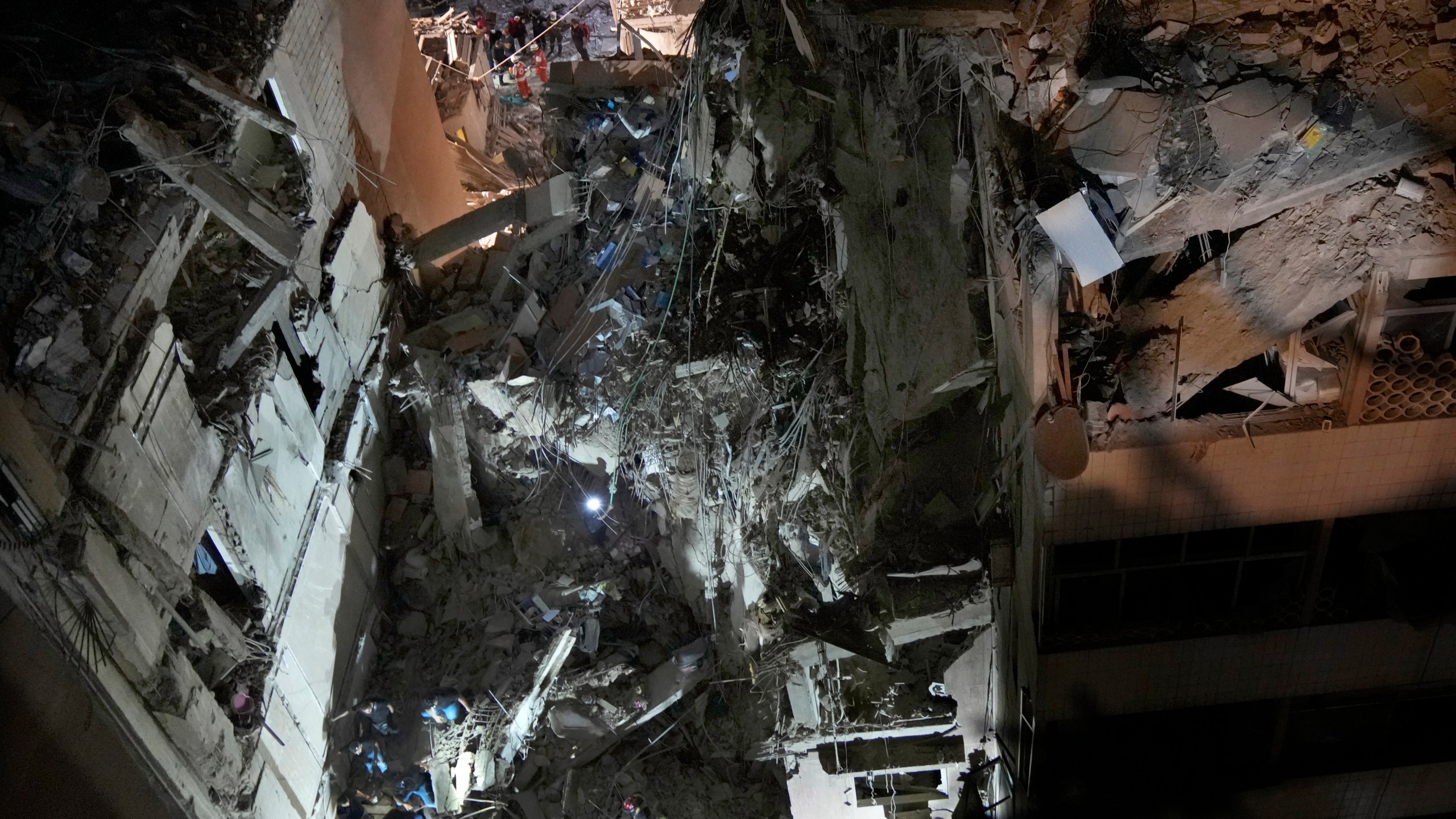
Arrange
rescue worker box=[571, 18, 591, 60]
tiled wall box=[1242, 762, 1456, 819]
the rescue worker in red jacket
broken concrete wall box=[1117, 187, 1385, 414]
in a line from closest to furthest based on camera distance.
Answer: broken concrete wall box=[1117, 187, 1385, 414] → tiled wall box=[1242, 762, 1456, 819] → the rescue worker in red jacket → rescue worker box=[571, 18, 591, 60]

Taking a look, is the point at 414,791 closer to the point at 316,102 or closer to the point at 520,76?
the point at 316,102

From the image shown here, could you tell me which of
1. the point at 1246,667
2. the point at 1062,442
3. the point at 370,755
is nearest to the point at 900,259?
the point at 1062,442

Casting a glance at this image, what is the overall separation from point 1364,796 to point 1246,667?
71.9 inches

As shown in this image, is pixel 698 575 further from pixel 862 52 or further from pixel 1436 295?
pixel 1436 295

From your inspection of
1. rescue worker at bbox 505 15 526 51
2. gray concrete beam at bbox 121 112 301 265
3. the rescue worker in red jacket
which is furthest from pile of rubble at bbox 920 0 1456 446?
rescue worker at bbox 505 15 526 51

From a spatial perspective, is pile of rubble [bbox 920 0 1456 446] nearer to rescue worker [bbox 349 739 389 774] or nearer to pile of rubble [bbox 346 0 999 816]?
pile of rubble [bbox 346 0 999 816]

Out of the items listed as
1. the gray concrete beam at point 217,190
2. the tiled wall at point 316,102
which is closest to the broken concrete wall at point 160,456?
the gray concrete beam at point 217,190

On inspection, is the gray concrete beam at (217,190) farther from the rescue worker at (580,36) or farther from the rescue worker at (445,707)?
the rescue worker at (580,36)

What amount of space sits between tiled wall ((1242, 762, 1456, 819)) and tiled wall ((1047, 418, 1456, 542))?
7.89 feet

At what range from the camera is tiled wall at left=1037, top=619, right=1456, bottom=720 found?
18.1 ft

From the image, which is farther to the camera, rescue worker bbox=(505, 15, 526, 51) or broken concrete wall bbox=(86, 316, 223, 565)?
rescue worker bbox=(505, 15, 526, 51)

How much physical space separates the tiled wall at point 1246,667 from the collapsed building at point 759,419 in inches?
1.2

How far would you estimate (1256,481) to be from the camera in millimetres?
4953

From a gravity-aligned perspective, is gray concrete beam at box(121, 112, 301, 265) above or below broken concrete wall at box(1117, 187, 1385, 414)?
above
